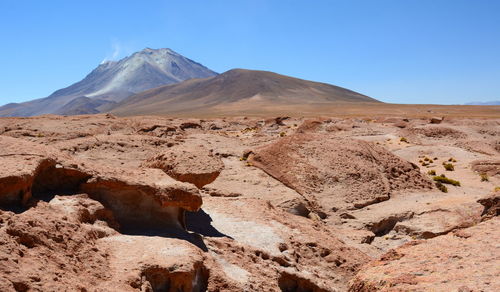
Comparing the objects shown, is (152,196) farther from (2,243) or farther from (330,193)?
(330,193)

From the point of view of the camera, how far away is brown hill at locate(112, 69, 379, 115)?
142 m

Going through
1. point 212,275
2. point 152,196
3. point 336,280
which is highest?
point 152,196

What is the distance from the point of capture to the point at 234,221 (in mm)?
8406

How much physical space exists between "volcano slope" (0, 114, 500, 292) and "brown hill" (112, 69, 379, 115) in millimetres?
113791

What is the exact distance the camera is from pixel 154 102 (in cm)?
17112

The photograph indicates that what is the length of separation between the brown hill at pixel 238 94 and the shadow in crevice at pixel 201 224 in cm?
11968

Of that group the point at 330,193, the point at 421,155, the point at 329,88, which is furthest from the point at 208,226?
the point at 329,88

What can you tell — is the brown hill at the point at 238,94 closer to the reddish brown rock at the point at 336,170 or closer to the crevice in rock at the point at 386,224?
the reddish brown rock at the point at 336,170

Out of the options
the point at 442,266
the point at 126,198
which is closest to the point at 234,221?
the point at 126,198

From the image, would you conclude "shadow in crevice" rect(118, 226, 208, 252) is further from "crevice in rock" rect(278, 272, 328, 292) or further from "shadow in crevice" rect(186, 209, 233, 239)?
"crevice in rock" rect(278, 272, 328, 292)

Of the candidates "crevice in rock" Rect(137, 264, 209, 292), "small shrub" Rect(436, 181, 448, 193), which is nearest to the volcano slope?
"crevice in rock" Rect(137, 264, 209, 292)

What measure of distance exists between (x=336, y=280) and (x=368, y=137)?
18136 millimetres

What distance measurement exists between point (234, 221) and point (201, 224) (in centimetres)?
78

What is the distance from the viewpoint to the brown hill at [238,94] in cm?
Result: 14150
